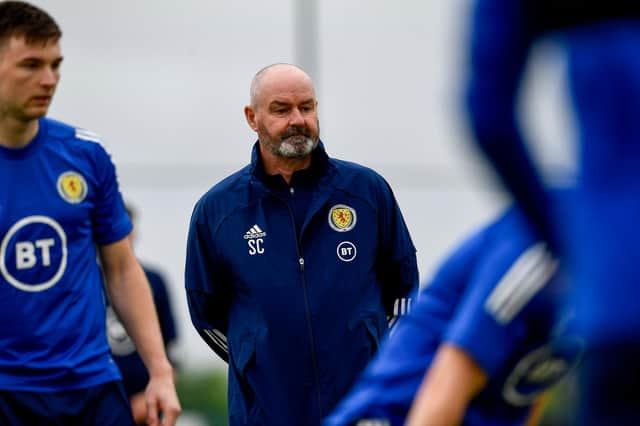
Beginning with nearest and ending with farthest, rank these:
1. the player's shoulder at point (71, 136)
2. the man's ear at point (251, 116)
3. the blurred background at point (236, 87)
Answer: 1. the player's shoulder at point (71, 136)
2. the man's ear at point (251, 116)
3. the blurred background at point (236, 87)

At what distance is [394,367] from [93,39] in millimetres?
11677

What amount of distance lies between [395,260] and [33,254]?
6.31 feet

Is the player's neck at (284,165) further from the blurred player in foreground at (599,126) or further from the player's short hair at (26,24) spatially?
the blurred player in foreground at (599,126)

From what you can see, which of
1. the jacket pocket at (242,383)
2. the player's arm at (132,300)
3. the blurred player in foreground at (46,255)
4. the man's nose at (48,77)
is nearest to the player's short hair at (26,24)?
the blurred player in foreground at (46,255)

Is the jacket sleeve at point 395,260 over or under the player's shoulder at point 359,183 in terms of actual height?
under

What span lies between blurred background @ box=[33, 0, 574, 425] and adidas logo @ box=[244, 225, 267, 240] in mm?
7701

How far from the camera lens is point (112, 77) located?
1523 centimetres

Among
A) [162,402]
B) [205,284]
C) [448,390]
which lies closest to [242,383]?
[205,284]

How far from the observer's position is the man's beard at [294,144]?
6.99 metres

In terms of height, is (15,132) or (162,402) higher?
(15,132)

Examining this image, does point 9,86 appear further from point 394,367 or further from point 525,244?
point 525,244

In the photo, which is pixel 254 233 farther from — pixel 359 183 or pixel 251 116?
pixel 251 116

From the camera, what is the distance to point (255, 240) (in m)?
6.93

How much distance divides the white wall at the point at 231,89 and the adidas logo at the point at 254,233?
777 cm
